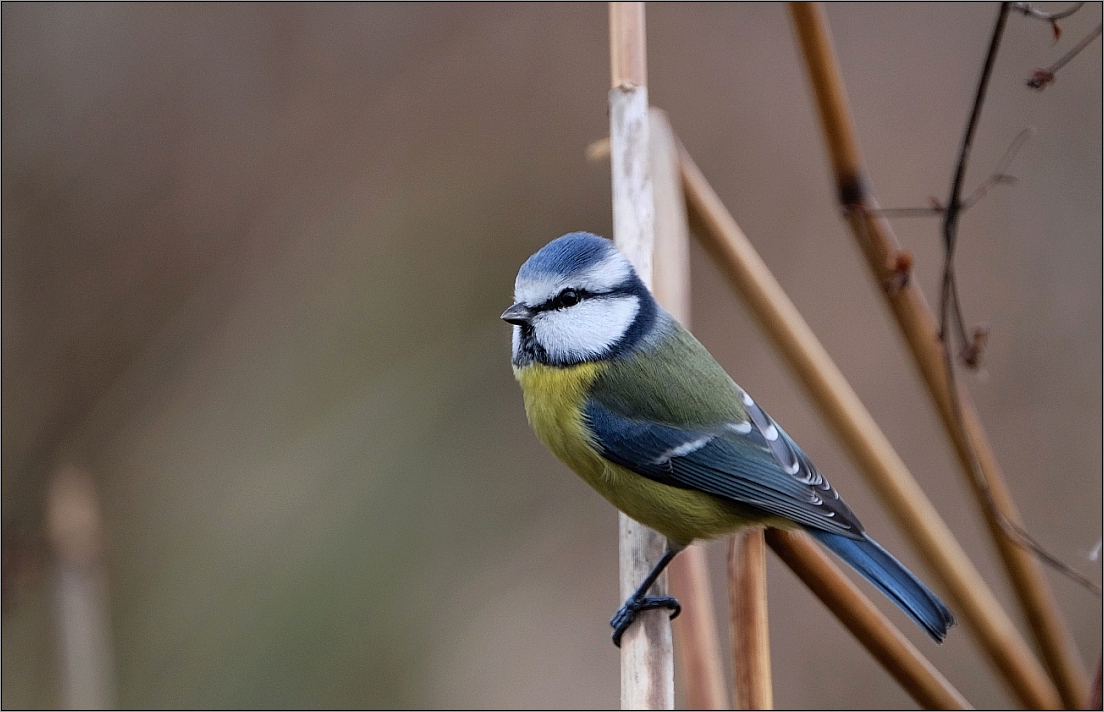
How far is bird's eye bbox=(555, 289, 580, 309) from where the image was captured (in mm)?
1767

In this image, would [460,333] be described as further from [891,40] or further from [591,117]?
[891,40]

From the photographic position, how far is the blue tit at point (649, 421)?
5.64 ft

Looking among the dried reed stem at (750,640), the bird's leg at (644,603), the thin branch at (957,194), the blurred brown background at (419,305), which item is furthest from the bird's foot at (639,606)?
the blurred brown background at (419,305)

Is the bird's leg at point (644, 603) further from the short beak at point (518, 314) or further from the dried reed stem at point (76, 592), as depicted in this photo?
the dried reed stem at point (76, 592)

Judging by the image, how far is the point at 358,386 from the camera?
108 inches

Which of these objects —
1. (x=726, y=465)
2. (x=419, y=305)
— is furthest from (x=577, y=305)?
(x=419, y=305)

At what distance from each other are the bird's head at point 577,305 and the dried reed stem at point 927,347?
479 mm

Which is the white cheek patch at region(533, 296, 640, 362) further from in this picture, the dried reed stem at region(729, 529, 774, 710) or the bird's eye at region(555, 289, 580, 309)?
the dried reed stem at region(729, 529, 774, 710)

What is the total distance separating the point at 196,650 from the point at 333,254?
1.27 meters

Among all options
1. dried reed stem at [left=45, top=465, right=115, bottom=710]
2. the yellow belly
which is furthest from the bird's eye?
dried reed stem at [left=45, top=465, right=115, bottom=710]

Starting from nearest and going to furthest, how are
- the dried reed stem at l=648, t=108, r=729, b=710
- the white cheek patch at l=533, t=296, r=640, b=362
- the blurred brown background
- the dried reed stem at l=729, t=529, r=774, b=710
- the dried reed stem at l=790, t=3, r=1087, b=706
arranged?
the dried reed stem at l=729, t=529, r=774, b=710 < the dried reed stem at l=648, t=108, r=729, b=710 < the dried reed stem at l=790, t=3, r=1087, b=706 < the white cheek patch at l=533, t=296, r=640, b=362 < the blurred brown background

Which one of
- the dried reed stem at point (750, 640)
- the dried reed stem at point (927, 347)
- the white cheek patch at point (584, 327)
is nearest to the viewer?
the dried reed stem at point (750, 640)

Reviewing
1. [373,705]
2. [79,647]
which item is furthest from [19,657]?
[373,705]

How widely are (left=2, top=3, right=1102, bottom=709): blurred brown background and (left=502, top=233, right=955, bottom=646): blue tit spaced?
3.02ft
